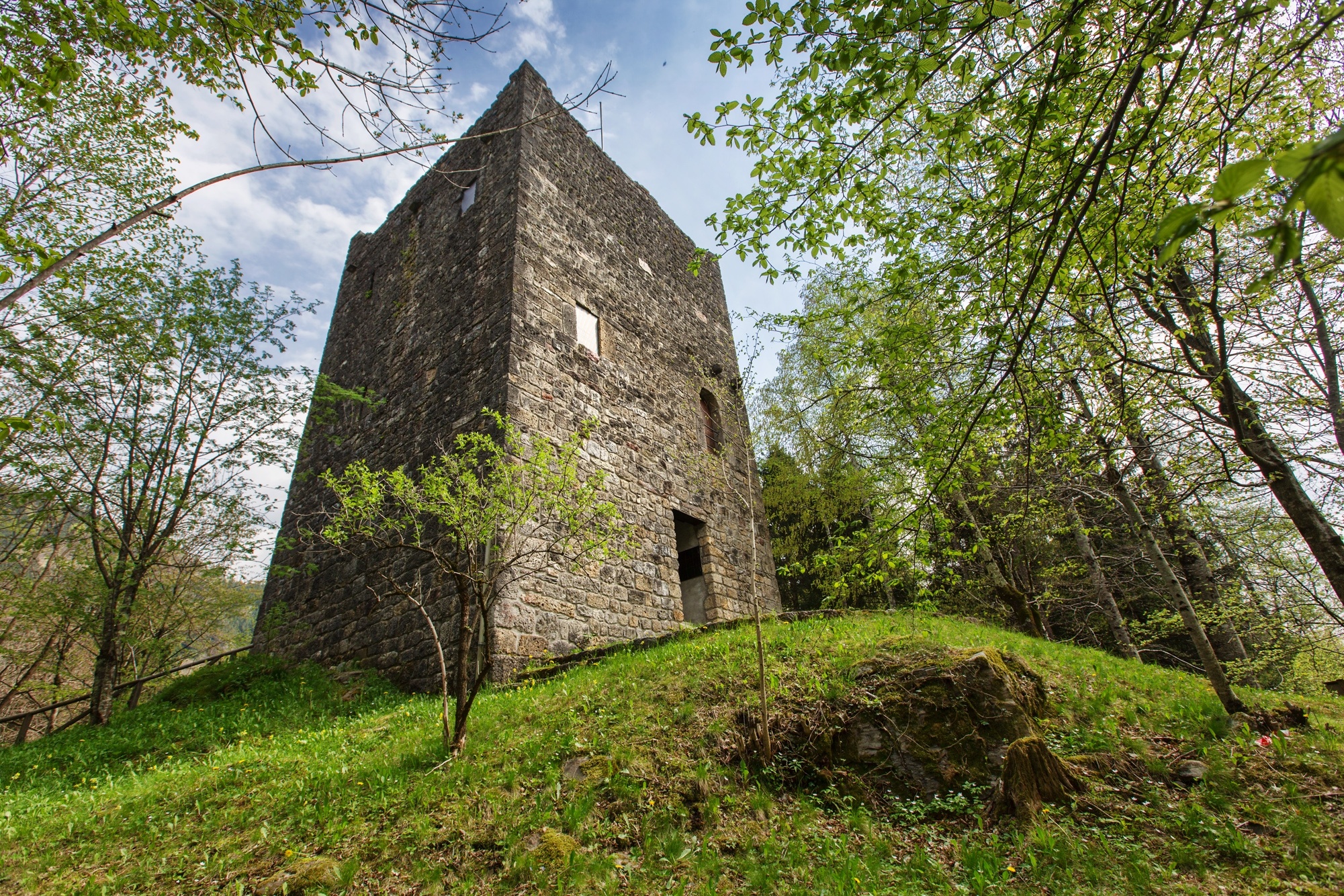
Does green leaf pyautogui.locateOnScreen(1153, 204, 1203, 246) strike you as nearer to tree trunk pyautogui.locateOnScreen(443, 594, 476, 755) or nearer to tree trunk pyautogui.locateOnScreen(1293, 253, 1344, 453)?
tree trunk pyautogui.locateOnScreen(443, 594, 476, 755)

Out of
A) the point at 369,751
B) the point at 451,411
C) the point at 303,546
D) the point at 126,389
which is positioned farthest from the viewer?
the point at 303,546

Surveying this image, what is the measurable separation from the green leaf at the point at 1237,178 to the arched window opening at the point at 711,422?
9.11 m

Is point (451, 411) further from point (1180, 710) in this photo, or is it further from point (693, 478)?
point (1180, 710)

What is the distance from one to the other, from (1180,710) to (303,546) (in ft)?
35.1

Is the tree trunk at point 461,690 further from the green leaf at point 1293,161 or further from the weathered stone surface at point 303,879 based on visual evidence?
the green leaf at point 1293,161

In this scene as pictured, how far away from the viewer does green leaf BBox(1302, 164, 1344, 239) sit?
0.93 metres

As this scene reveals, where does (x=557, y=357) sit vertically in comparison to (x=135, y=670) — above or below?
above

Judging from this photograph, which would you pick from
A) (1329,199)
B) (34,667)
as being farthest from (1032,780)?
(34,667)

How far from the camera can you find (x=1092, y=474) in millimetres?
5410

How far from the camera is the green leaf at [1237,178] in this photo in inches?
36.0

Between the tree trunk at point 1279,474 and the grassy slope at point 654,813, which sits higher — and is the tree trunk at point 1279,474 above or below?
above

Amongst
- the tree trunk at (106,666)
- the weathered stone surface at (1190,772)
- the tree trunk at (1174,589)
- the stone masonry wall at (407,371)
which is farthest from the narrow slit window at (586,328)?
the weathered stone surface at (1190,772)

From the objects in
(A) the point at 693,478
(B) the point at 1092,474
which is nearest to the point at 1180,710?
(B) the point at 1092,474

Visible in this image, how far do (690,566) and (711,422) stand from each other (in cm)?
282
